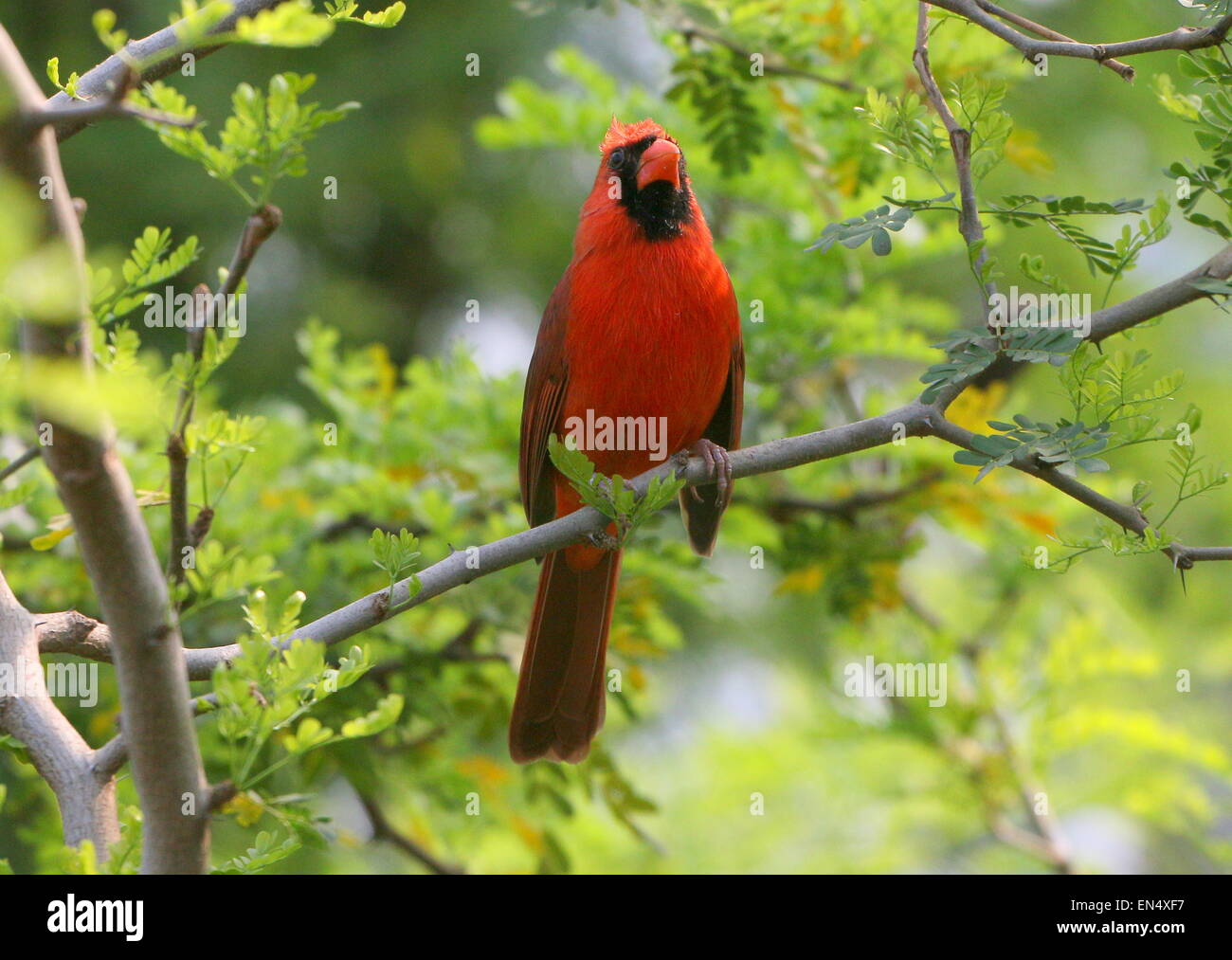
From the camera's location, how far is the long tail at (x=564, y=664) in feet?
9.35

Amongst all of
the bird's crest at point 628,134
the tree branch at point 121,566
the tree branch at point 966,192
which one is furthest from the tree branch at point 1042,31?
the tree branch at point 121,566

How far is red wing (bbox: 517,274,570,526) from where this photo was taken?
2.97m

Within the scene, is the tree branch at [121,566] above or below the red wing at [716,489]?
below

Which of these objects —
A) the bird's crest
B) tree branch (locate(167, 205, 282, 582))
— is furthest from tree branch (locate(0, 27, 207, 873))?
the bird's crest

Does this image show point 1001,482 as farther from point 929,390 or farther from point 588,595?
point 929,390

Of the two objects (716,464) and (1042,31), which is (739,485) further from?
(1042,31)

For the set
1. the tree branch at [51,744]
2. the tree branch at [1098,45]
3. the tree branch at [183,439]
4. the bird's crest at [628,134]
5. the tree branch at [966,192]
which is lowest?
the tree branch at [51,744]

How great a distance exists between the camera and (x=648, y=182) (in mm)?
2951

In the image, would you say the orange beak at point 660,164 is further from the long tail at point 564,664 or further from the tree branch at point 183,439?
the tree branch at point 183,439

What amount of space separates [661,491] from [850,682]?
2115 millimetres

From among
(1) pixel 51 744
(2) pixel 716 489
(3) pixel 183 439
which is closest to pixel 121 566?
(3) pixel 183 439

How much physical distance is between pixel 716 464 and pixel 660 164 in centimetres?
98

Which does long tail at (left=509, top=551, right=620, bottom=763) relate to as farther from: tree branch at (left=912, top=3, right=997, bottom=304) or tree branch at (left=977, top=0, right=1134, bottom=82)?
tree branch at (left=977, top=0, right=1134, bottom=82)
